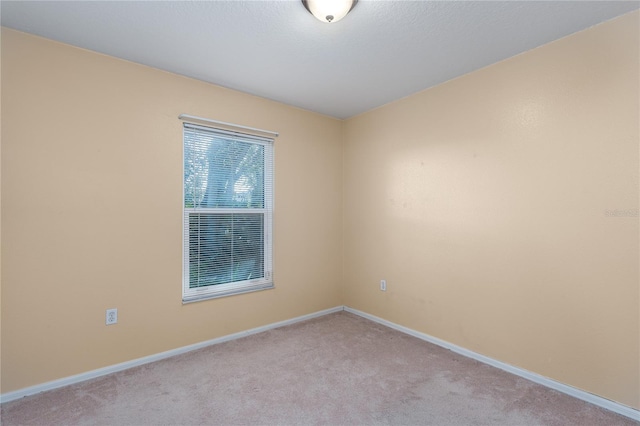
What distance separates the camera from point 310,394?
2105mm

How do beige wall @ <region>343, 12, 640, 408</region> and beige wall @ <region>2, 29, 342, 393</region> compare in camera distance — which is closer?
beige wall @ <region>343, 12, 640, 408</region>

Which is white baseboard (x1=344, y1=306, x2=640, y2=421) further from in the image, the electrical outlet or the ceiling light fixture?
the ceiling light fixture

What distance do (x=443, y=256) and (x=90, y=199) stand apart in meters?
3.02

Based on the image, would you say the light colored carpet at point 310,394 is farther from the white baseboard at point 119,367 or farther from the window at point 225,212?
the window at point 225,212

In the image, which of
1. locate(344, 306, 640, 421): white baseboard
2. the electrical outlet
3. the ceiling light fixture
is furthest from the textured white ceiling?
locate(344, 306, 640, 421): white baseboard

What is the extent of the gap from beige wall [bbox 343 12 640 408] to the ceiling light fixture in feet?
4.76

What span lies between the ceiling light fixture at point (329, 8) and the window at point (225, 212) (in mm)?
1548

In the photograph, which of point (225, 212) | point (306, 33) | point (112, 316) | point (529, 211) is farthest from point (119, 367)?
point (529, 211)

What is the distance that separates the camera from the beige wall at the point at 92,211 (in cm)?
208

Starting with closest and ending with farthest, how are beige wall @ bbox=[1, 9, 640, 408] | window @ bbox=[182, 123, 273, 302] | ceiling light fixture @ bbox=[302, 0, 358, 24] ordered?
ceiling light fixture @ bbox=[302, 0, 358, 24] → beige wall @ bbox=[1, 9, 640, 408] → window @ bbox=[182, 123, 273, 302]

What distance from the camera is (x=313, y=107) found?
11.6ft

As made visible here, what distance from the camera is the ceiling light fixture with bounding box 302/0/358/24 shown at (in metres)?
1.74

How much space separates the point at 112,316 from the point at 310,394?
1.65 m

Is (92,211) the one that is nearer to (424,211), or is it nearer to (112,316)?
(112,316)
